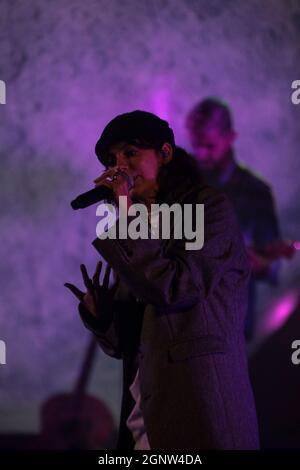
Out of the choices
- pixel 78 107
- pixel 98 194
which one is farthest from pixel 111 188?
pixel 78 107

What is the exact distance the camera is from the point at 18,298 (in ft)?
9.71

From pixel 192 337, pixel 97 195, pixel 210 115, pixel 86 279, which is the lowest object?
pixel 192 337

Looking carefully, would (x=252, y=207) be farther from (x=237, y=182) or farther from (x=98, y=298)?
(x=98, y=298)


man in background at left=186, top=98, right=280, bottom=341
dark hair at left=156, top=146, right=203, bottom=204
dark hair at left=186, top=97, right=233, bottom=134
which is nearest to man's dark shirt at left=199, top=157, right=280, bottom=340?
man in background at left=186, top=98, right=280, bottom=341

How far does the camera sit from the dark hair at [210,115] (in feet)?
9.87

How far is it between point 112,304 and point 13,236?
56.9 inches

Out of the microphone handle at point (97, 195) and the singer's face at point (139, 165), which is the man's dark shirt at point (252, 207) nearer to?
the singer's face at point (139, 165)

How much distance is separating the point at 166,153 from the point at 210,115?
147 centimetres

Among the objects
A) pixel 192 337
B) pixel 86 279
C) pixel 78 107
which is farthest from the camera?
pixel 78 107

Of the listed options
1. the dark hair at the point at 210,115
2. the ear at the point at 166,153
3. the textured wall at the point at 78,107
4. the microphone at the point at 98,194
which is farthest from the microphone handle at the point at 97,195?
the dark hair at the point at 210,115

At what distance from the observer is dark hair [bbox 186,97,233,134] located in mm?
3010

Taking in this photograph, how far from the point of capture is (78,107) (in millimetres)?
2980

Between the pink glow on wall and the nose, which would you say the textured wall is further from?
the nose

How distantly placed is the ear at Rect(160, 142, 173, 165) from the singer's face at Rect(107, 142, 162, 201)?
0.09 feet
